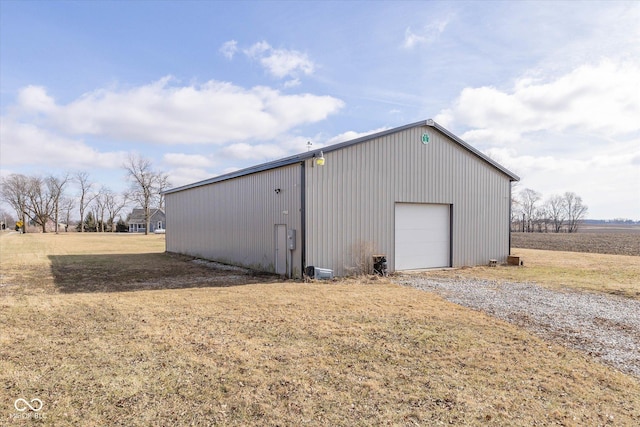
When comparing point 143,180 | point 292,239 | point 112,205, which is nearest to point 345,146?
point 292,239

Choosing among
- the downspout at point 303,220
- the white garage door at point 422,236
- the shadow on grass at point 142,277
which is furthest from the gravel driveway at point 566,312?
the shadow on grass at point 142,277

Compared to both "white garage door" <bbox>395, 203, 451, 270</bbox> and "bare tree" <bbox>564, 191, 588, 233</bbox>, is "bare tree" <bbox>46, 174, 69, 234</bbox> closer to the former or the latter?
"white garage door" <bbox>395, 203, 451, 270</bbox>

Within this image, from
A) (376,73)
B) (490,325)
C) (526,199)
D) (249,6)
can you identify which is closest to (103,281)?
(249,6)

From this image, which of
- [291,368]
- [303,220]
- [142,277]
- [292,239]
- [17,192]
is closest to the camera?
[291,368]

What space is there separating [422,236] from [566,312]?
6.08 metres

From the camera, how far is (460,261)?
1338 centimetres

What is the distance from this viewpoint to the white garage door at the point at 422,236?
40.2ft

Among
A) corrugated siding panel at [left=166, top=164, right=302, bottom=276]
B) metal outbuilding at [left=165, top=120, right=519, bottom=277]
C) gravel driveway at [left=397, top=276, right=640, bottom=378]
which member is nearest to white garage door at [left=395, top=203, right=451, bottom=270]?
metal outbuilding at [left=165, top=120, right=519, bottom=277]

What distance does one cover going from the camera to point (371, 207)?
37.7ft

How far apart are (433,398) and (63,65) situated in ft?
49.0

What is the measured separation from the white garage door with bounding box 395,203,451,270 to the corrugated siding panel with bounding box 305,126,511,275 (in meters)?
0.30

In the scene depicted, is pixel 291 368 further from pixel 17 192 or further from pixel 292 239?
pixel 17 192
